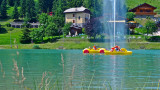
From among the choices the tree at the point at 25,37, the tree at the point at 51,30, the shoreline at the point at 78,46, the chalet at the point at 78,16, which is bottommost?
the shoreline at the point at 78,46

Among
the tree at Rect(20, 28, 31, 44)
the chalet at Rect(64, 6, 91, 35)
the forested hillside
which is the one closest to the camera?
the tree at Rect(20, 28, 31, 44)

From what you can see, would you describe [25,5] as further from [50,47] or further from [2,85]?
[2,85]

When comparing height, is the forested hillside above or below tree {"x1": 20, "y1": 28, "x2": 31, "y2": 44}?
above

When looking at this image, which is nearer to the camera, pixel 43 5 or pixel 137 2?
pixel 43 5

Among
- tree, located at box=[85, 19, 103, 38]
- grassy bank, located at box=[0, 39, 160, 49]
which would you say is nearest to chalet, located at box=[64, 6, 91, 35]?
tree, located at box=[85, 19, 103, 38]

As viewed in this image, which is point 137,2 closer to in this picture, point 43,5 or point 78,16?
point 43,5

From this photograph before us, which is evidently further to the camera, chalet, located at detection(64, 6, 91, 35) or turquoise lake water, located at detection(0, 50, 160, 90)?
chalet, located at detection(64, 6, 91, 35)

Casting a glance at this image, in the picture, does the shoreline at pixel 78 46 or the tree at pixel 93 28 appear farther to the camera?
the tree at pixel 93 28

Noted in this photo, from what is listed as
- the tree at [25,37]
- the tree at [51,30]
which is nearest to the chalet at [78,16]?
the tree at [51,30]

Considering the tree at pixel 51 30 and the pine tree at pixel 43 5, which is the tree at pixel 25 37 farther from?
the pine tree at pixel 43 5

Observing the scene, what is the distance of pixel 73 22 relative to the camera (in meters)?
131

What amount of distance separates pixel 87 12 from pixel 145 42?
41.1m

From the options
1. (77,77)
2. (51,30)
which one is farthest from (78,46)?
(77,77)

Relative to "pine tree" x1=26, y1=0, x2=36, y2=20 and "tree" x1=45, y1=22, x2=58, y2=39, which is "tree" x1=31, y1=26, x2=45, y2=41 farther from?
"pine tree" x1=26, y1=0, x2=36, y2=20
